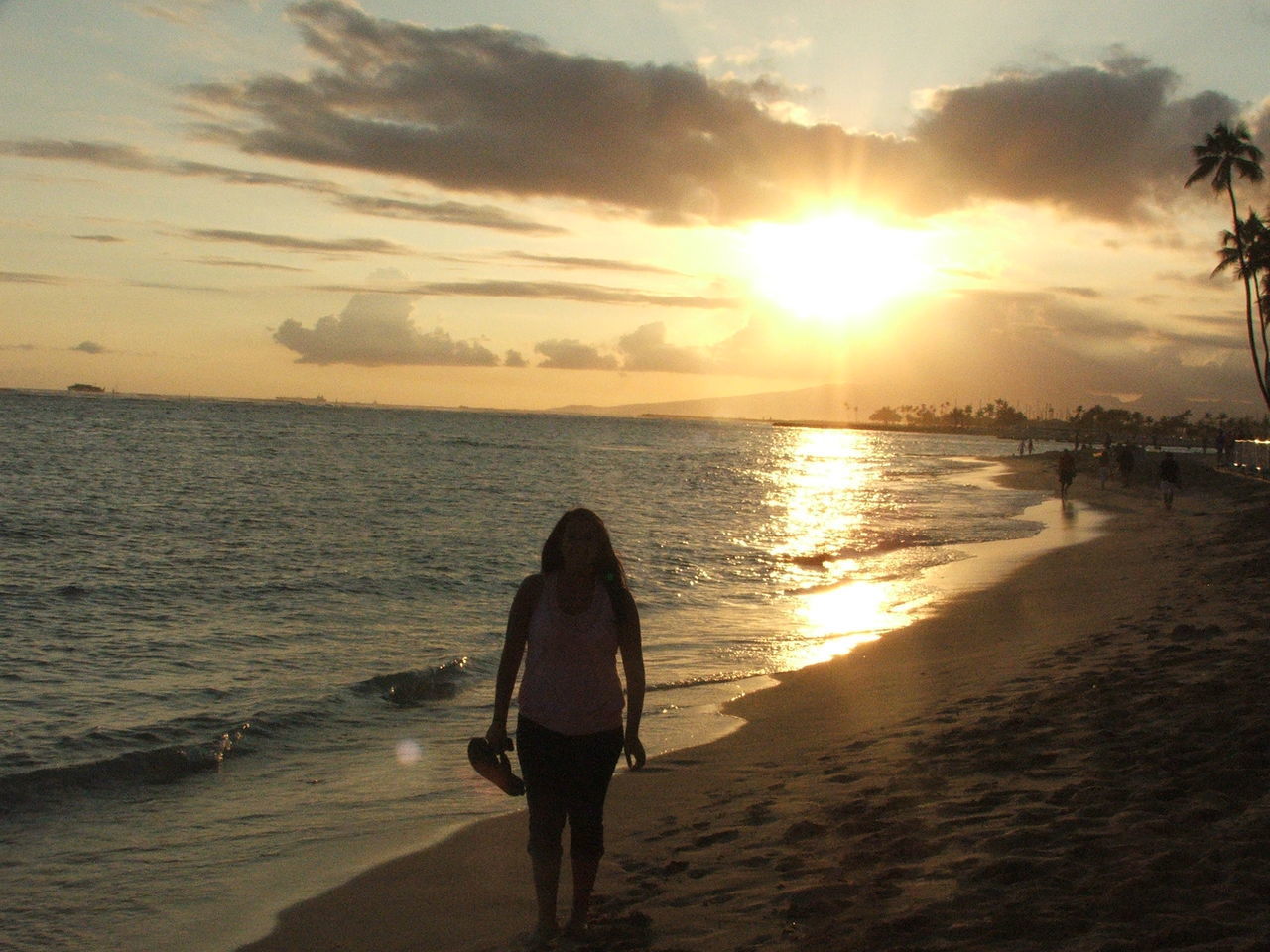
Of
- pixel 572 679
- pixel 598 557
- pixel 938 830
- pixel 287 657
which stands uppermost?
pixel 598 557

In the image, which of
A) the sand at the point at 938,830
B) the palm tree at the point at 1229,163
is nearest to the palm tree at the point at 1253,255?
the palm tree at the point at 1229,163

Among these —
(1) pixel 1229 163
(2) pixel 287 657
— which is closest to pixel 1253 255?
(1) pixel 1229 163

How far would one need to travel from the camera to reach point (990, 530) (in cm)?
2956

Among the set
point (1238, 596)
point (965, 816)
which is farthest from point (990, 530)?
point (965, 816)

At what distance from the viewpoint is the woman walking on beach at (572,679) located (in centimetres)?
445

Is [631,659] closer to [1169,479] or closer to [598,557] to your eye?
[598,557]

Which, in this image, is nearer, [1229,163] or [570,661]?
[570,661]

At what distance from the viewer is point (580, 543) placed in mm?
4363

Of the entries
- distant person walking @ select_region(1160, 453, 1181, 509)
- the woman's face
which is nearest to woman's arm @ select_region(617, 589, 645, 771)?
the woman's face

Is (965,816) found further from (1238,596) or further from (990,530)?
(990,530)

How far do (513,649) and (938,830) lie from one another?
2.48 meters

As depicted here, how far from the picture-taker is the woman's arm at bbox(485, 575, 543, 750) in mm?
4520

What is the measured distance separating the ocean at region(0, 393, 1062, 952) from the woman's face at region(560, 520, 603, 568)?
281 centimetres

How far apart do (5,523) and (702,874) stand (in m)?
26.1
